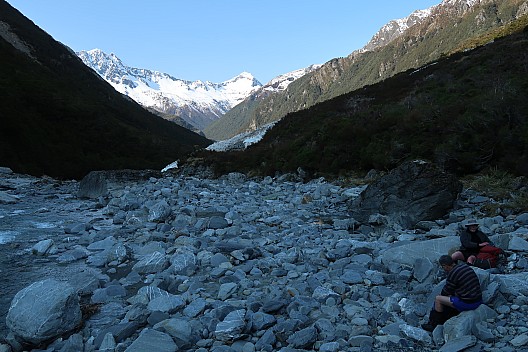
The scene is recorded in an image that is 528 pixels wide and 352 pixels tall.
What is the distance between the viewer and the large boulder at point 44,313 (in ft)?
14.2

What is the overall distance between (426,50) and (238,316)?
671 feet

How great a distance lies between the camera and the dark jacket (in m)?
5.92

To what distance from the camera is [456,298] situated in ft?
14.0

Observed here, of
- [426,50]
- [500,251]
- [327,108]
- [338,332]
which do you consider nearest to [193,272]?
[338,332]

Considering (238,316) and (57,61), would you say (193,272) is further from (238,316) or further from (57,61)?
(57,61)

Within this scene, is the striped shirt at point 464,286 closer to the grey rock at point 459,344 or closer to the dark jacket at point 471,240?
the grey rock at point 459,344

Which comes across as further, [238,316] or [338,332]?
[238,316]

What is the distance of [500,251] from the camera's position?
18.9 ft

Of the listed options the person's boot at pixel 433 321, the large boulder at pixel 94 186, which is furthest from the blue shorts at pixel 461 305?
the large boulder at pixel 94 186

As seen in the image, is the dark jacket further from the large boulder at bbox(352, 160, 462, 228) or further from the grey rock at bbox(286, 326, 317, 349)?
the grey rock at bbox(286, 326, 317, 349)

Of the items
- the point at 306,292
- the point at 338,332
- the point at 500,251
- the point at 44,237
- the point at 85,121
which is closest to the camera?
the point at 338,332

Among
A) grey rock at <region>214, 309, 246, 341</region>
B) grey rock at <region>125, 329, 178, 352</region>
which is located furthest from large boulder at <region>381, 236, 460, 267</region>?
grey rock at <region>125, 329, 178, 352</region>

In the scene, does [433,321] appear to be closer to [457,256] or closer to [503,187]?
[457,256]

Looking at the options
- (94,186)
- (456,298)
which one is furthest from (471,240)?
(94,186)
